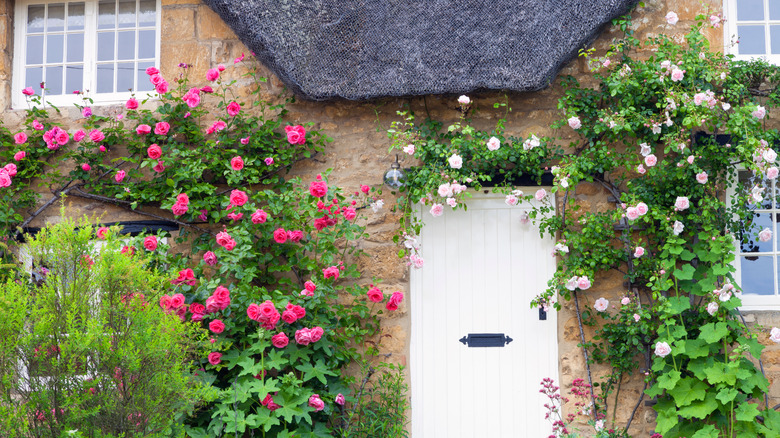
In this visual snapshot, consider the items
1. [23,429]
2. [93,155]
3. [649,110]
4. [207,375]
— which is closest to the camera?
[23,429]

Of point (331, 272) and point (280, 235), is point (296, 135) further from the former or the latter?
point (331, 272)

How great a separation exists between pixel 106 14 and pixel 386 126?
7.78ft

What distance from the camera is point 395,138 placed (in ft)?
15.1

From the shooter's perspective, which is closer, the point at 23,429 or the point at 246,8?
the point at 23,429

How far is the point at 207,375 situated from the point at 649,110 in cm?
320

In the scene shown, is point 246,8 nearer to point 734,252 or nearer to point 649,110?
point 649,110

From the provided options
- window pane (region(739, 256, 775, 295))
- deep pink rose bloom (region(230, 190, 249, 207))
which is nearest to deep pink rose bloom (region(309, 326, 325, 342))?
deep pink rose bloom (region(230, 190, 249, 207))

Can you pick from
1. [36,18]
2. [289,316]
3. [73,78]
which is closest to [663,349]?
[289,316]

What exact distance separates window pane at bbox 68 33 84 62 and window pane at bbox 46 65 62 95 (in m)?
0.13

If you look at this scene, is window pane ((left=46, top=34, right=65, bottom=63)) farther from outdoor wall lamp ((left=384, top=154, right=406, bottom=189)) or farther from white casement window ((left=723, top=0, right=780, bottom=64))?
white casement window ((left=723, top=0, right=780, bottom=64))

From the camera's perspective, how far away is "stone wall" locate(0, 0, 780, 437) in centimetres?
454

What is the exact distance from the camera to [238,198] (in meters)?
4.42

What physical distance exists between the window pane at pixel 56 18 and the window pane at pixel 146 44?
2.11ft

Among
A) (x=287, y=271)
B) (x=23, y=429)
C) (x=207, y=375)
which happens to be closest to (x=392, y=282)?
(x=287, y=271)
